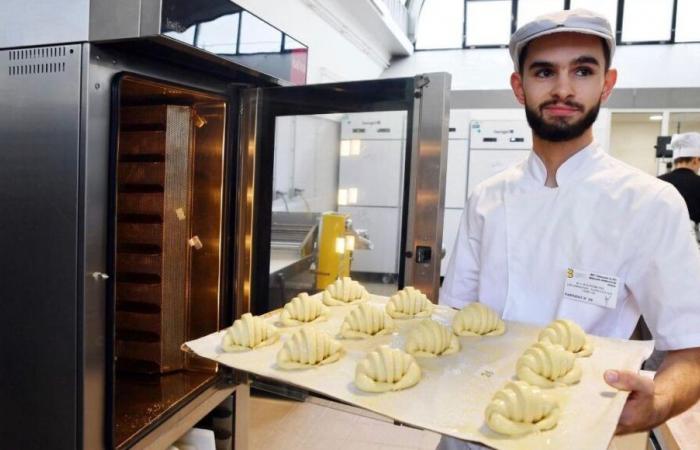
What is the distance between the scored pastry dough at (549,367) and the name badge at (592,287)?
18 cm

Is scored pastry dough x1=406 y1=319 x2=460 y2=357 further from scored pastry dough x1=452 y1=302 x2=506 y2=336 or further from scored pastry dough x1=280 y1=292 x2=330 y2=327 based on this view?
scored pastry dough x1=280 y1=292 x2=330 y2=327

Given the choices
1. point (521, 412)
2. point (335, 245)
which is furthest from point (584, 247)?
point (335, 245)

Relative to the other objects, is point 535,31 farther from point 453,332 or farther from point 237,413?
point 237,413

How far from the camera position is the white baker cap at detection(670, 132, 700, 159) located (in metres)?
4.05

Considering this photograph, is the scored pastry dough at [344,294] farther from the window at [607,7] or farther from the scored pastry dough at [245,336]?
the window at [607,7]

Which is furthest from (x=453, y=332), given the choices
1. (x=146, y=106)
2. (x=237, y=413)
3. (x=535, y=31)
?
(x=146, y=106)

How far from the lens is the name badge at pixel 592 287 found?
132 cm

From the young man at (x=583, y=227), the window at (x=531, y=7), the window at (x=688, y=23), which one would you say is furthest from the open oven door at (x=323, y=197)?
the window at (x=688, y=23)

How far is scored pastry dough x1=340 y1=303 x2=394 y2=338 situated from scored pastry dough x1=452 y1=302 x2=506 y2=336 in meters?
0.23

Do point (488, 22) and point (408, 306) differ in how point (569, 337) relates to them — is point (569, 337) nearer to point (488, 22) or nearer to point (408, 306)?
point (408, 306)

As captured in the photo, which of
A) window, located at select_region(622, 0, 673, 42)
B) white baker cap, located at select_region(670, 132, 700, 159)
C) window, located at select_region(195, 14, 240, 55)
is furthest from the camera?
window, located at select_region(622, 0, 673, 42)

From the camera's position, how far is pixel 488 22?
24.3ft

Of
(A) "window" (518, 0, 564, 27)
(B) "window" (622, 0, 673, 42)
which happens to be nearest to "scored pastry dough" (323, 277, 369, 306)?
(A) "window" (518, 0, 564, 27)

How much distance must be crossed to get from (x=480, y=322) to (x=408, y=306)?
0.93 feet
